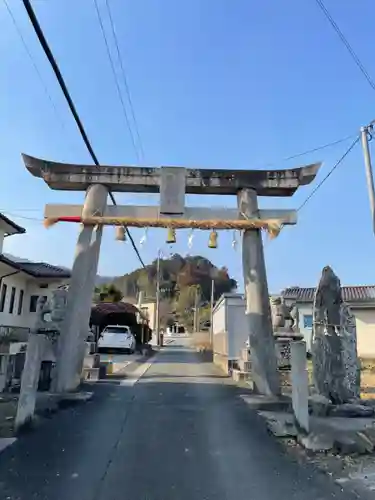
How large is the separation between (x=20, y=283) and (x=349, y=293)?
2033 cm

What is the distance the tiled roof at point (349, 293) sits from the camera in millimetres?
26156

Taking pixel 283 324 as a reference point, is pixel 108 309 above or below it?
above

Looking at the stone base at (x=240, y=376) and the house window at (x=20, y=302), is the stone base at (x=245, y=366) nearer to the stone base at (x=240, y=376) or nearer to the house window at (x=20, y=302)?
the stone base at (x=240, y=376)

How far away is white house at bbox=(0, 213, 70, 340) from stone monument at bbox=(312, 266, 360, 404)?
12567 millimetres

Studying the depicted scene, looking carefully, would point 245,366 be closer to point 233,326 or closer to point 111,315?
point 233,326

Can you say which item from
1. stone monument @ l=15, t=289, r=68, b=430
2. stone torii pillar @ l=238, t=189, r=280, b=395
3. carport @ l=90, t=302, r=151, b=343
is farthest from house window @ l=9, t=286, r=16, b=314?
stone torii pillar @ l=238, t=189, r=280, b=395

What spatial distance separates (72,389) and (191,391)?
3.15m

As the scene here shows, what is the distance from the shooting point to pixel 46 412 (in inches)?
317

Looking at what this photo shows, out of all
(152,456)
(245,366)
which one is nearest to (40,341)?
(152,456)

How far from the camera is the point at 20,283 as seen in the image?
862 inches

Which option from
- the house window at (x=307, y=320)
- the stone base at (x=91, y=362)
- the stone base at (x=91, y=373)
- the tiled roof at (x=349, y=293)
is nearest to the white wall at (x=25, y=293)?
the stone base at (x=91, y=362)

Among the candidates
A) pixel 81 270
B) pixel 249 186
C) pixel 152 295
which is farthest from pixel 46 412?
pixel 152 295

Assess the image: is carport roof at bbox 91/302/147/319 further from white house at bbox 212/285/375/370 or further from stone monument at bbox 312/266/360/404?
stone monument at bbox 312/266/360/404

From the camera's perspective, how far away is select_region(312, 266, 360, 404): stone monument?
827 cm
